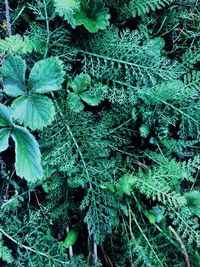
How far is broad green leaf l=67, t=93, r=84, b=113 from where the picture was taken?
1740mm

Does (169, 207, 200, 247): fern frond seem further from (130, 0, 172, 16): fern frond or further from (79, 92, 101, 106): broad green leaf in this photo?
(130, 0, 172, 16): fern frond

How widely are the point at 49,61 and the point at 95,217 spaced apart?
2.61 feet

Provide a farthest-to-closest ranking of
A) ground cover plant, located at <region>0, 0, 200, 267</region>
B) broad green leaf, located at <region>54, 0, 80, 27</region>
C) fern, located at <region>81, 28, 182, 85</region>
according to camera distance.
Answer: fern, located at <region>81, 28, 182, 85</region>
ground cover plant, located at <region>0, 0, 200, 267</region>
broad green leaf, located at <region>54, 0, 80, 27</region>

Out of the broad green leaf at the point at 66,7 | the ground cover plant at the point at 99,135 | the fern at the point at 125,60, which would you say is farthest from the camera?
the fern at the point at 125,60

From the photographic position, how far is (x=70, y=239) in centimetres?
176

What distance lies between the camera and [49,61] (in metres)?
1.62

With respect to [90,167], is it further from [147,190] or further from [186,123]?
[186,123]

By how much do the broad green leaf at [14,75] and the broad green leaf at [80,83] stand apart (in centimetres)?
26

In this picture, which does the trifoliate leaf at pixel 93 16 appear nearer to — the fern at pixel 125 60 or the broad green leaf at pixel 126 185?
the fern at pixel 125 60

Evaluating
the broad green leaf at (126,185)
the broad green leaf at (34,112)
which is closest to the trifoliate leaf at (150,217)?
the broad green leaf at (126,185)

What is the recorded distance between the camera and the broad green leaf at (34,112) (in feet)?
5.23

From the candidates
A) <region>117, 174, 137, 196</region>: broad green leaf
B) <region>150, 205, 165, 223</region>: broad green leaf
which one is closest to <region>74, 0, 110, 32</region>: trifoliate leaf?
<region>117, 174, 137, 196</region>: broad green leaf

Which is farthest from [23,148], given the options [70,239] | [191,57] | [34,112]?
[191,57]

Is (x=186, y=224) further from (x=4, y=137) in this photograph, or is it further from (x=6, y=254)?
(x=4, y=137)
